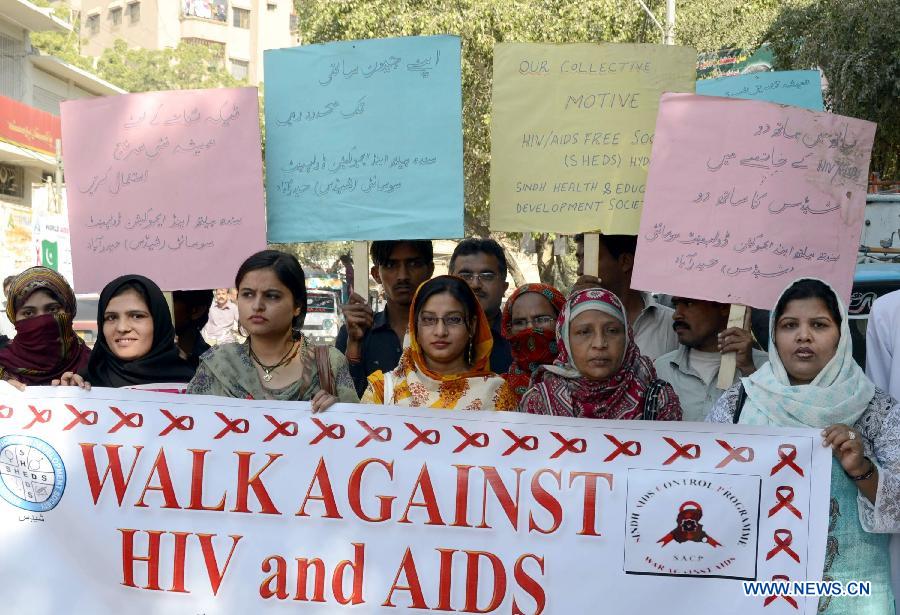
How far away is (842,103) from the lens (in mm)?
12102

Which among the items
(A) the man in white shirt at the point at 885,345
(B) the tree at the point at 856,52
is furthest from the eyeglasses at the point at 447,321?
(B) the tree at the point at 856,52

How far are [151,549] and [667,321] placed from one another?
2.30m

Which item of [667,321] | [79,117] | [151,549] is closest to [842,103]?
[667,321]

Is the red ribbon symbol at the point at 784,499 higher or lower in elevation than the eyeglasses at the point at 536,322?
lower

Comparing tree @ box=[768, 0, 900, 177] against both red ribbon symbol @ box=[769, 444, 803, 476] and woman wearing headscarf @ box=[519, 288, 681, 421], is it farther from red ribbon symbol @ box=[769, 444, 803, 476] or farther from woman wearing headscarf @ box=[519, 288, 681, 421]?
red ribbon symbol @ box=[769, 444, 803, 476]

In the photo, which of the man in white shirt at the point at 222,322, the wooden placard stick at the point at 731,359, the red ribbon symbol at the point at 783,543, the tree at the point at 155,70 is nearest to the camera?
the red ribbon symbol at the point at 783,543

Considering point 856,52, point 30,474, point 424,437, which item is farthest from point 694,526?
point 856,52

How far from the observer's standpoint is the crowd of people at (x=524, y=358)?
9.62ft

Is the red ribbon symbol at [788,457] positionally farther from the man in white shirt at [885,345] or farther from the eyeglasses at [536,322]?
the eyeglasses at [536,322]

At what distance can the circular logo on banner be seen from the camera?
131 inches

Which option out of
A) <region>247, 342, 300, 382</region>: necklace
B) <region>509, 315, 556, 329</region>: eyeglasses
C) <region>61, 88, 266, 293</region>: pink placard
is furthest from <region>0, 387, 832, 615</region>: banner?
<region>61, 88, 266, 293</region>: pink placard

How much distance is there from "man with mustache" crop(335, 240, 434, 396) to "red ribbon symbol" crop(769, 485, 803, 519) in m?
1.75

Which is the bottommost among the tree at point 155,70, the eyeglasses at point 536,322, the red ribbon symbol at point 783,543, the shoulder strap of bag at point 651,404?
the red ribbon symbol at point 783,543

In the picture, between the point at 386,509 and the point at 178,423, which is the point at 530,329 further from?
the point at 178,423
